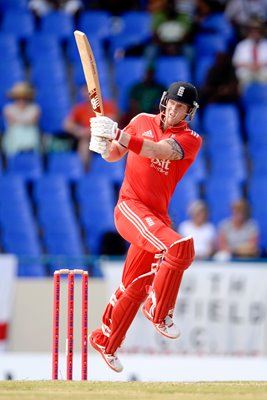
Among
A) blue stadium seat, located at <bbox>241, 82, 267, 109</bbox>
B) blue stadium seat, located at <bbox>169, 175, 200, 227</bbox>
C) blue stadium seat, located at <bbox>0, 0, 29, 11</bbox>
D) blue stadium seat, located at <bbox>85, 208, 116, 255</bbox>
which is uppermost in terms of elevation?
blue stadium seat, located at <bbox>0, 0, 29, 11</bbox>

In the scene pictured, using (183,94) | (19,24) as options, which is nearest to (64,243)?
(19,24)

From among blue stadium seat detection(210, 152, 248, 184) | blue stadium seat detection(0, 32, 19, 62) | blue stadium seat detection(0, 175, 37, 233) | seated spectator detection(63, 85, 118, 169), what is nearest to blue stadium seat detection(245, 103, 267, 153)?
blue stadium seat detection(210, 152, 248, 184)

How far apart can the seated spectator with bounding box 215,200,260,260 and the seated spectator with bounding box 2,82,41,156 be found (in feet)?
8.02

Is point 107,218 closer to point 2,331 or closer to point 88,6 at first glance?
point 2,331

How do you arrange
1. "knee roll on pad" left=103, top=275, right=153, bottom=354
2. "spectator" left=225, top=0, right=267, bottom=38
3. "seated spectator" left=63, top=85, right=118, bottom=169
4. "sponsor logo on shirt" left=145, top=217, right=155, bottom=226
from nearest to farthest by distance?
"sponsor logo on shirt" left=145, top=217, right=155, bottom=226
"knee roll on pad" left=103, top=275, right=153, bottom=354
"seated spectator" left=63, top=85, right=118, bottom=169
"spectator" left=225, top=0, right=267, bottom=38

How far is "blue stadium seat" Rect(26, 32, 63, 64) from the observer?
15.3 metres

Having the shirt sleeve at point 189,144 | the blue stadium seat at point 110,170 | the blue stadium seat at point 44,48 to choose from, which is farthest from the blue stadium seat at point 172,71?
the shirt sleeve at point 189,144

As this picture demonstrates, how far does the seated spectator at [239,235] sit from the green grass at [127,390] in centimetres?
453

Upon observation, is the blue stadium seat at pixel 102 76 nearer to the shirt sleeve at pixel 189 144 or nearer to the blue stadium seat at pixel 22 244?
the blue stadium seat at pixel 22 244

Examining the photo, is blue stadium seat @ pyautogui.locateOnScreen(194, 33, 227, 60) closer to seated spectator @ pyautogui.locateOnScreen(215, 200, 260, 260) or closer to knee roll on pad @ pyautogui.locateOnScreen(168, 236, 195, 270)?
seated spectator @ pyautogui.locateOnScreen(215, 200, 260, 260)

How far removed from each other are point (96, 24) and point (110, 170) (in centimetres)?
234

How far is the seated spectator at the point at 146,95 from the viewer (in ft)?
47.5

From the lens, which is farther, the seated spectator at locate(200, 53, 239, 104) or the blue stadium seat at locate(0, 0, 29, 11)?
the blue stadium seat at locate(0, 0, 29, 11)

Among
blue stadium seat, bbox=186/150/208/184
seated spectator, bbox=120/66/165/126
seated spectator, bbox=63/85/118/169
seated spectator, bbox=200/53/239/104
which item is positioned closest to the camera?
blue stadium seat, bbox=186/150/208/184
